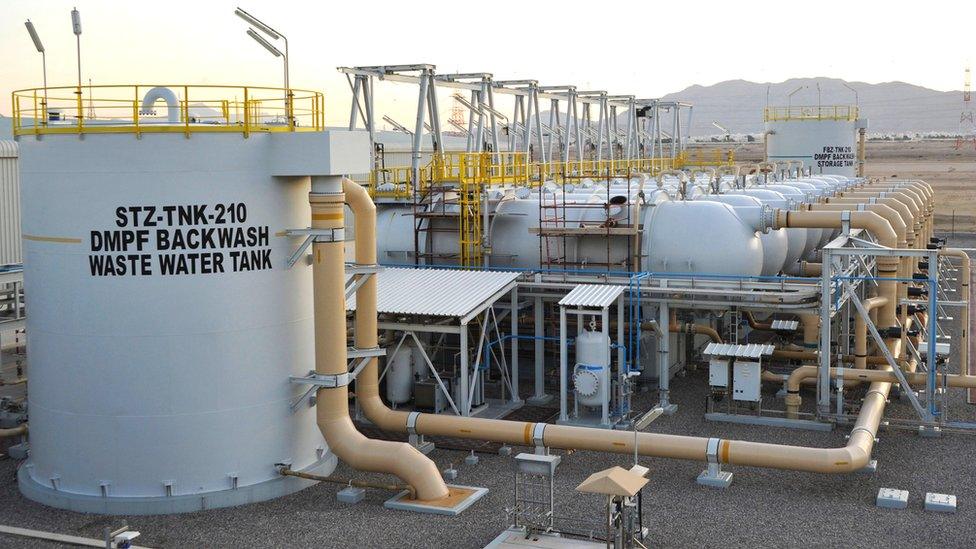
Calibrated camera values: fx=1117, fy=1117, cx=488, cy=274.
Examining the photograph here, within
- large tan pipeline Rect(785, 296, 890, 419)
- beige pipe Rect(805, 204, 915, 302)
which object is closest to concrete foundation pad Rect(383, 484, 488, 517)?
large tan pipeline Rect(785, 296, 890, 419)

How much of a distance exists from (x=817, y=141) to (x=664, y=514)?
1698 inches

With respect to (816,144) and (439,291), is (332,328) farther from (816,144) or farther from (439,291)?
(816,144)

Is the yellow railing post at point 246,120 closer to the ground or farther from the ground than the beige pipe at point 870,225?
farther from the ground

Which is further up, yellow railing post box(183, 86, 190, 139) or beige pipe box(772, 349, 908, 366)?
yellow railing post box(183, 86, 190, 139)

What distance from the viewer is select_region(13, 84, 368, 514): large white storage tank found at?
16.8 m

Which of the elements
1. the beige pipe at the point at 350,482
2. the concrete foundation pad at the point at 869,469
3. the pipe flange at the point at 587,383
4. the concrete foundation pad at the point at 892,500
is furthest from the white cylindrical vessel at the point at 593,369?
the concrete foundation pad at the point at 892,500

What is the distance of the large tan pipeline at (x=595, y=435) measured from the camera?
56.9 ft

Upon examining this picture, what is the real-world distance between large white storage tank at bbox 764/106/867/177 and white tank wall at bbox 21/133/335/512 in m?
42.7

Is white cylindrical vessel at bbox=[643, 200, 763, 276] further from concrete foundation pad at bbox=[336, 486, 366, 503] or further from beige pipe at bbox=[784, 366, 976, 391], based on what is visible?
concrete foundation pad at bbox=[336, 486, 366, 503]

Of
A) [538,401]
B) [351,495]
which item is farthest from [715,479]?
[538,401]

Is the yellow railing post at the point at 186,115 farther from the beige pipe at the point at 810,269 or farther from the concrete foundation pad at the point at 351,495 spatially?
the beige pipe at the point at 810,269

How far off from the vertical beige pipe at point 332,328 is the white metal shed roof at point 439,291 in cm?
384

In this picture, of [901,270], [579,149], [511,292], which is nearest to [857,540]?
[511,292]

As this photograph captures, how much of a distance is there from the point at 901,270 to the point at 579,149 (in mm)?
23714
